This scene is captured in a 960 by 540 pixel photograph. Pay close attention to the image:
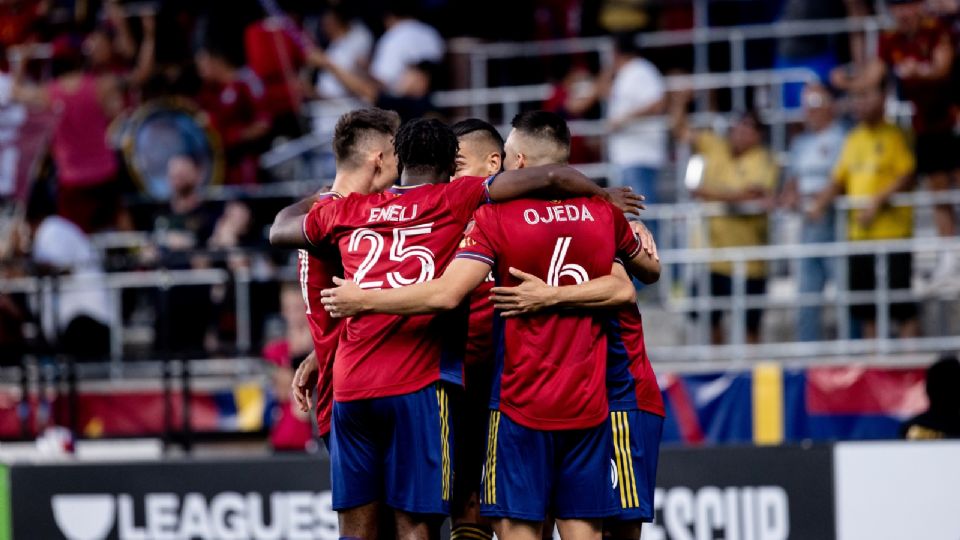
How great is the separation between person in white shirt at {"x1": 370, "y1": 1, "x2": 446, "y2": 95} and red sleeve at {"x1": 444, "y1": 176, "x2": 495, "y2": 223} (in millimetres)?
7741

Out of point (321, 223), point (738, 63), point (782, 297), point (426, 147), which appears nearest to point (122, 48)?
point (738, 63)

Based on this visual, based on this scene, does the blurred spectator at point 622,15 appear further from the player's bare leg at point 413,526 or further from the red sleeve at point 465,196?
the player's bare leg at point 413,526

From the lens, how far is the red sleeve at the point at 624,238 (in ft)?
24.6

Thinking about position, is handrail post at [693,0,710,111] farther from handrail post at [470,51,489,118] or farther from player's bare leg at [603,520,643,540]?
player's bare leg at [603,520,643,540]

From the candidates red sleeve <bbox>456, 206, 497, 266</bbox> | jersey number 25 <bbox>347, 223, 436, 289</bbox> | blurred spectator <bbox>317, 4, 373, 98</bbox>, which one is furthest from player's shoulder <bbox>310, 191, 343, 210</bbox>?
blurred spectator <bbox>317, 4, 373, 98</bbox>

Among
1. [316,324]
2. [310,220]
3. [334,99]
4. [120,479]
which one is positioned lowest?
[120,479]

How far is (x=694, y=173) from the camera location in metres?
13.9

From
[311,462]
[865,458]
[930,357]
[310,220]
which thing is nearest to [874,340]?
[930,357]

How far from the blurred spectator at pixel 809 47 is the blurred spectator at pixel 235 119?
511 centimetres

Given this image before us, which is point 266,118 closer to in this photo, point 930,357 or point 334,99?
point 334,99

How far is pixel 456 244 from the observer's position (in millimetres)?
7371

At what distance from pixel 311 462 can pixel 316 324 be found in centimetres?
304

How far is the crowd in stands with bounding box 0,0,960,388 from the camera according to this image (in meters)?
13.4

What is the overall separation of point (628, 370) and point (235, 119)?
9.10 metres
